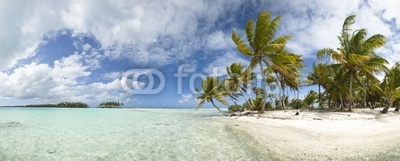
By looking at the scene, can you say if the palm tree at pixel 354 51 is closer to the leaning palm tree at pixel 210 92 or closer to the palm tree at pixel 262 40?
the palm tree at pixel 262 40

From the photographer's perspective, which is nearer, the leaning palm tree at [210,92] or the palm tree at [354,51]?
the palm tree at [354,51]

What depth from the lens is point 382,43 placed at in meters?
16.0

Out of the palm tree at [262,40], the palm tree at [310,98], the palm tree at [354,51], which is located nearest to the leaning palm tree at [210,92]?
the palm tree at [262,40]

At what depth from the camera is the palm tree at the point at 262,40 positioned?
16703 millimetres

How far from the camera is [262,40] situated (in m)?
16.8

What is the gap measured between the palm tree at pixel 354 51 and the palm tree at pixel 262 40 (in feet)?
11.9

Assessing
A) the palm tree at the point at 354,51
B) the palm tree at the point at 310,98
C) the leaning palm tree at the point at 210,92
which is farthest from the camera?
the palm tree at the point at 310,98

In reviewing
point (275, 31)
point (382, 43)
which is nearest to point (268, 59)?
point (275, 31)

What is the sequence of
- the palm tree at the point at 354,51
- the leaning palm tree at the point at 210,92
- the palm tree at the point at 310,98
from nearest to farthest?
the palm tree at the point at 354,51
the leaning palm tree at the point at 210,92
the palm tree at the point at 310,98

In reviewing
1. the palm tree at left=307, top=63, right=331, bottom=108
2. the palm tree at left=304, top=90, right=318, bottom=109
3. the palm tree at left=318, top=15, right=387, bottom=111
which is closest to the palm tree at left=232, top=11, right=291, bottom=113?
the palm tree at left=318, top=15, right=387, bottom=111

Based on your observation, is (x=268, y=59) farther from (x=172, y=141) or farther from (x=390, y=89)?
(x=172, y=141)

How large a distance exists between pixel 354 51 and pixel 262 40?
21.5 ft

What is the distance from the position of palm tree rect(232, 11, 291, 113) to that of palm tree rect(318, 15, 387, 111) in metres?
3.64

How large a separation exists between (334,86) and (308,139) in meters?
16.0
